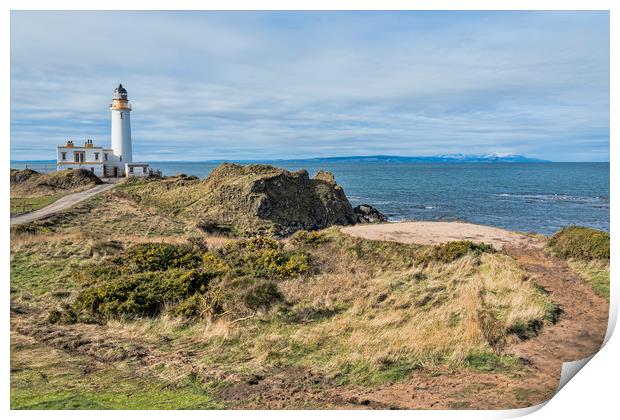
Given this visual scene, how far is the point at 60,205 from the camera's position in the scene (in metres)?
19.4

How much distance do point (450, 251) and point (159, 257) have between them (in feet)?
26.5

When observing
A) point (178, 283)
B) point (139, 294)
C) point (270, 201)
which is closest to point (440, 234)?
point (178, 283)

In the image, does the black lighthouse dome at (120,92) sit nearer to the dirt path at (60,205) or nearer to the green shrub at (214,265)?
the dirt path at (60,205)

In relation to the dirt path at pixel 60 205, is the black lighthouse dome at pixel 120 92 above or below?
above

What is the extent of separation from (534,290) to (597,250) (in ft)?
9.71

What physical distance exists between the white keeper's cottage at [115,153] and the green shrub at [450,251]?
80.0ft

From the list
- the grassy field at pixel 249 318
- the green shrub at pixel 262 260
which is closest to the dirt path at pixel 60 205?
the grassy field at pixel 249 318

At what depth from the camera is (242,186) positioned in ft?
90.3

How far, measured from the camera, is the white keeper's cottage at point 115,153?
31688mm

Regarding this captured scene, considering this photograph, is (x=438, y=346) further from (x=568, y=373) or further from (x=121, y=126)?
(x=121, y=126)

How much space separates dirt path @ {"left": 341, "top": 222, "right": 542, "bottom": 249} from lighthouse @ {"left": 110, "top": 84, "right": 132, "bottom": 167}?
21.7m

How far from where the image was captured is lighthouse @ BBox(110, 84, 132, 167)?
106ft

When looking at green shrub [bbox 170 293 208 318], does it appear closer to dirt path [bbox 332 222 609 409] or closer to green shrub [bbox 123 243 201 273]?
green shrub [bbox 123 243 201 273]

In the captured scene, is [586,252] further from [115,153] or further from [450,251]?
[115,153]
